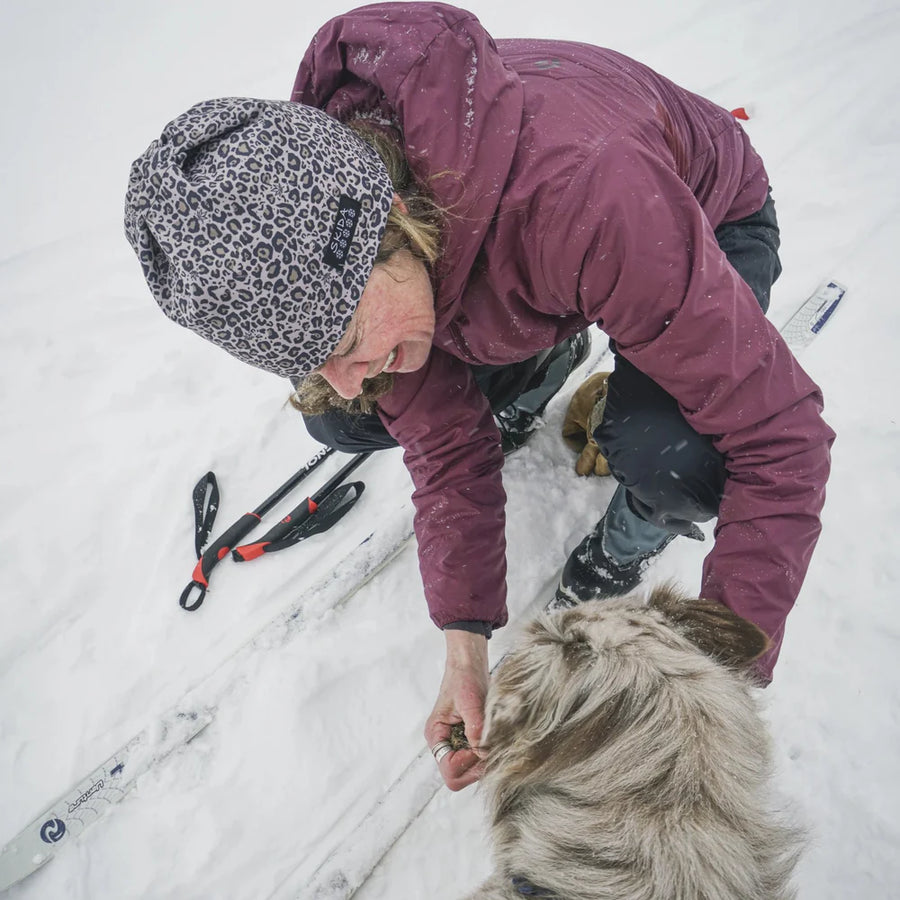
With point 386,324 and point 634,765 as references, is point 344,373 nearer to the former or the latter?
point 386,324

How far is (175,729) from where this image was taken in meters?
2.23

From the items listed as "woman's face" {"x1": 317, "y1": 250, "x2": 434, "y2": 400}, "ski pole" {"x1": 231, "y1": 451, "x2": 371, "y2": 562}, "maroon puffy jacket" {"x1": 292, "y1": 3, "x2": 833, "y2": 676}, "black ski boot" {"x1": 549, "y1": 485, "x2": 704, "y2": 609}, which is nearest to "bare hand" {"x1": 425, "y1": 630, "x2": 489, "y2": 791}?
A: "black ski boot" {"x1": 549, "y1": 485, "x2": 704, "y2": 609}

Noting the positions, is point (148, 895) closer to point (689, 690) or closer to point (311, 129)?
point (689, 690)

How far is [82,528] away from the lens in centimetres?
274

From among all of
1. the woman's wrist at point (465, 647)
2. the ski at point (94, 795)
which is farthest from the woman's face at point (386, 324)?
the ski at point (94, 795)

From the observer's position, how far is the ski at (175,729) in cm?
209

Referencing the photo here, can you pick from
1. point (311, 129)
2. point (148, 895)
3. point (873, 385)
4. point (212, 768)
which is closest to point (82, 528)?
point (212, 768)

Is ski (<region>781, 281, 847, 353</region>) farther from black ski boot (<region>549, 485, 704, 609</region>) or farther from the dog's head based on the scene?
the dog's head

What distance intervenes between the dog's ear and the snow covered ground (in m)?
0.19

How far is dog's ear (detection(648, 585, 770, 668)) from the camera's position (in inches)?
48.7

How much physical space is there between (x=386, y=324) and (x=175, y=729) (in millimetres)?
1786

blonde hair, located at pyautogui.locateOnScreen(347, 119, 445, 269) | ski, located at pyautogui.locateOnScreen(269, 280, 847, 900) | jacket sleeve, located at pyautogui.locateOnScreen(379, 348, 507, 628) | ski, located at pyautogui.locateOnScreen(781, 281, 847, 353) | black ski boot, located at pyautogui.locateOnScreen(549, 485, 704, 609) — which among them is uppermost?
blonde hair, located at pyautogui.locateOnScreen(347, 119, 445, 269)

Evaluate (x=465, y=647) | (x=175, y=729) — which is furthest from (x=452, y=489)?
(x=175, y=729)

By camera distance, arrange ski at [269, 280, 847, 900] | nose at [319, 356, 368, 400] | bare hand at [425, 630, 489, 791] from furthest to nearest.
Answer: ski at [269, 280, 847, 900] → bare hand at [425, 630, 489, 791] → nose at [319, 356, 368, 400]
